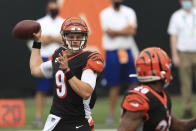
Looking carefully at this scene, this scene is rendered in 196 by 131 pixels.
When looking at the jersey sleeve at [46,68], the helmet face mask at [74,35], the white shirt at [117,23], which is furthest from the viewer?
the white shirt at [117,23]

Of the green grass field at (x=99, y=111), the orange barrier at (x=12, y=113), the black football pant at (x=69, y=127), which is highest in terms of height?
the black football pant at (x=69, y=127)

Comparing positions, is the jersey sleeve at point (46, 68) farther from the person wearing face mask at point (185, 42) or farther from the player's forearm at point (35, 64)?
the person wearing face mask at point (185, 42)

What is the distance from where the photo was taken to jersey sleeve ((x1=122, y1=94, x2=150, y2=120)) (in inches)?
139

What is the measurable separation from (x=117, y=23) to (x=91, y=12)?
2.33m

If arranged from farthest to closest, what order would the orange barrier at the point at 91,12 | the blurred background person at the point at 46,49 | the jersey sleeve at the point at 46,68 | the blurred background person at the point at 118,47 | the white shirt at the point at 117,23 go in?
1. the orange barrier at the point at 91,12
2. the white shirt at the point at 117,23
3. the blurred background person at the point at 118,47
4. the blurred background person at the point at 46,49
5. the jersey sleeve at the point at 46,68

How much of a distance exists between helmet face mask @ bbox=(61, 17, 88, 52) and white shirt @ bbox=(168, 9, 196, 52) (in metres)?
4.36

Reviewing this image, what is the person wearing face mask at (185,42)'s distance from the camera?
28.7ft

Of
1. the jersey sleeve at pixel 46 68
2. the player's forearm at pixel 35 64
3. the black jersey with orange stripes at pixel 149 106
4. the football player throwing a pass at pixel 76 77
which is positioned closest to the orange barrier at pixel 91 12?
the player's forearm at pixel 35 64

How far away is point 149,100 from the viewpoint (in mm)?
3607

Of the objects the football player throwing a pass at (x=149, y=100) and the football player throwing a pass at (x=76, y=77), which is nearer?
the football player throwing a pass at (x=149, y=100)

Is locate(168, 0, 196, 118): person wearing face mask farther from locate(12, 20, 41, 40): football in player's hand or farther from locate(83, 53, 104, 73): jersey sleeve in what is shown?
locate(83, 53, 104, 73): jersey sleeve

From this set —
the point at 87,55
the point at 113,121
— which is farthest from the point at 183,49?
the point at 87,55

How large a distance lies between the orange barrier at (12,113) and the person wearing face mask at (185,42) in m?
2.74

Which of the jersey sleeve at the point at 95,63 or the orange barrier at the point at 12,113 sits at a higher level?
the jersey sleeve at the point at 95,63
